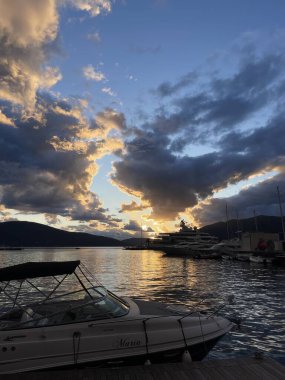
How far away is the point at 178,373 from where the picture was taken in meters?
8.71

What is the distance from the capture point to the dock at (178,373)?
841 centimetres

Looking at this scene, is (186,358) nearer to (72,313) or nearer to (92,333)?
(92,333)

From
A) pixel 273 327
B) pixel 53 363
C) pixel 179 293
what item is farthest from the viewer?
pixel 179 293

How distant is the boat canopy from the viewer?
10.7m

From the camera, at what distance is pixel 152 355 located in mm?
10406

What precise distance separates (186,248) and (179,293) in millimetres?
99384

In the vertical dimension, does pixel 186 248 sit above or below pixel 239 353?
above

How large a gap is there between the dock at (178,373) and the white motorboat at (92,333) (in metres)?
0.86

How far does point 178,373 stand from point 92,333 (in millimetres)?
2817

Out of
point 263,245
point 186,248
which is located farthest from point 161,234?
point 263,245

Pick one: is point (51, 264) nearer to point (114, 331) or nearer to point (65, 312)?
point (65, 312)

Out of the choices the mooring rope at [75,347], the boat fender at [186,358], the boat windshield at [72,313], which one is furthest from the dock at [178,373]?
the boat windshield at [72,313]

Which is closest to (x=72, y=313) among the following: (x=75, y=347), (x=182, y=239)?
(x=75, y=347)

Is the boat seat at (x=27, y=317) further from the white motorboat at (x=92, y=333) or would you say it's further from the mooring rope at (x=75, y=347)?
the mooring rope at (x=75, y=347)
